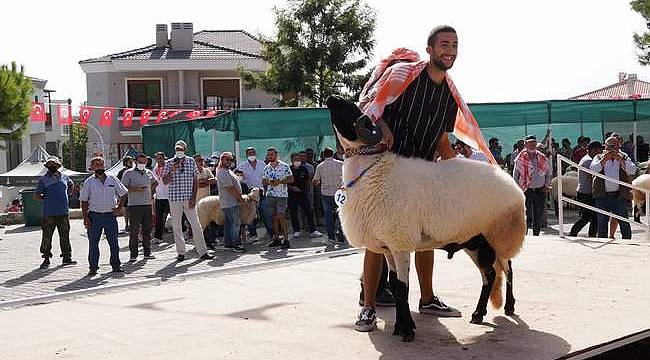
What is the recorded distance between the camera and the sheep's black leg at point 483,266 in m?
5.60

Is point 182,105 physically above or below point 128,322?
above

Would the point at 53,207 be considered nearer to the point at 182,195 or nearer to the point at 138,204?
the point at 138,204

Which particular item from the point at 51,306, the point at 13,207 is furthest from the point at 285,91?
the point at 51,306

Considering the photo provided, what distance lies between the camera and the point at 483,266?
5.67 meters

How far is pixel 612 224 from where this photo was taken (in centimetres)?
1259

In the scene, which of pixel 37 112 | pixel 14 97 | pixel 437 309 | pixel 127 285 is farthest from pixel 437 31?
pixel 37 112

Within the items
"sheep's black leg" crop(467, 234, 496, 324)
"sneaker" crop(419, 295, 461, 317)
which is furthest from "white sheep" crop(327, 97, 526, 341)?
"sneaker" crop(419, 295, 461, 317)

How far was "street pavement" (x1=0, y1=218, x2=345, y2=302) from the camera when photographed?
1049 cm

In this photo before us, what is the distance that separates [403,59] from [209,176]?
10.7m

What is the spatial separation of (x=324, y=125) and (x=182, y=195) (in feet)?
17.5

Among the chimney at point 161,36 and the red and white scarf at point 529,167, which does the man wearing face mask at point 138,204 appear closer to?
the red and white scarf at point 529,167

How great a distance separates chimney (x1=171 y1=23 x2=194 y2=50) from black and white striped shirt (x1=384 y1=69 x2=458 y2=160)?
4121 cm

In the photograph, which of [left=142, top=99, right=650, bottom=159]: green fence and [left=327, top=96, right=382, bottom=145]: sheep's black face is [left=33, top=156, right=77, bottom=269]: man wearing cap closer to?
[left=142, top=99, right=650, bottom=159]: green fence

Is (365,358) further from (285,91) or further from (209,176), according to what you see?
(285,91)
